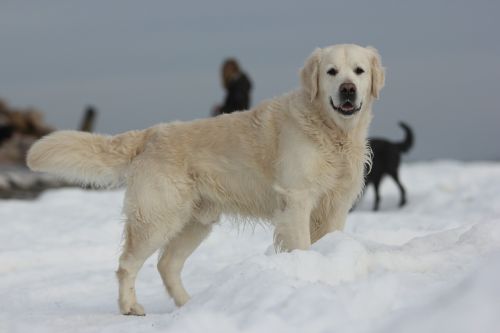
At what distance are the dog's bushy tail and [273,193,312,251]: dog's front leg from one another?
1.32 metres

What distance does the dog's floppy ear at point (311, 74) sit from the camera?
5352mm

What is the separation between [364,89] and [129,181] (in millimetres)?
1891

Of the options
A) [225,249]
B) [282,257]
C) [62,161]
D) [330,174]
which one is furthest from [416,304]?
[225,249]

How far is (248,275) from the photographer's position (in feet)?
Answer: 12.6

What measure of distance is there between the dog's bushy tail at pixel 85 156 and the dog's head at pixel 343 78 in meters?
1.45

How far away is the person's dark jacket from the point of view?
12.6 meters

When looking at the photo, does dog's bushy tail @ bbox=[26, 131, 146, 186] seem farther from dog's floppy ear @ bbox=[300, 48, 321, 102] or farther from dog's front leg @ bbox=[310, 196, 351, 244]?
dog's front leg @ bbox=[310, 196, 351, 244]

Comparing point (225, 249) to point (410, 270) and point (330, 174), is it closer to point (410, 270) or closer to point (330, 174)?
point (330, 174)

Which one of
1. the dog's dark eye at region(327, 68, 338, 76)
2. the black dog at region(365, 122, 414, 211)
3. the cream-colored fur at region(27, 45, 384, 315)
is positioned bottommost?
the black dog at region(365, 122, 414, 211)

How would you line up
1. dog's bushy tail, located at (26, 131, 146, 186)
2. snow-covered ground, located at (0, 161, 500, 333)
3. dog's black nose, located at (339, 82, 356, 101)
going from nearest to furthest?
snow-covered ground, located at (0, 161, 500, 333), dog's black nose, located at (339, 82, 356, 101), dog's bushy tail, located at (26, 131, 146, 186)

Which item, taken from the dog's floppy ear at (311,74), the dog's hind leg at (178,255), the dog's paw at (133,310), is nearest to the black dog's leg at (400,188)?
the dog's hind leg at (178,255)

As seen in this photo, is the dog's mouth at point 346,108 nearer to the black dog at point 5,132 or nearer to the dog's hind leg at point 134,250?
the dog's hind leg at point 134,250

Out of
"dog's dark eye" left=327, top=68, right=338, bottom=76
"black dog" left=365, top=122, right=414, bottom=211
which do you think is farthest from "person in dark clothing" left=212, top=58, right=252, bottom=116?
"dog's dark eye" left=327, top=68, right=338, bottom=76

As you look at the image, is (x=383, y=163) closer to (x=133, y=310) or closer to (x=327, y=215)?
(x=327, y=215)
